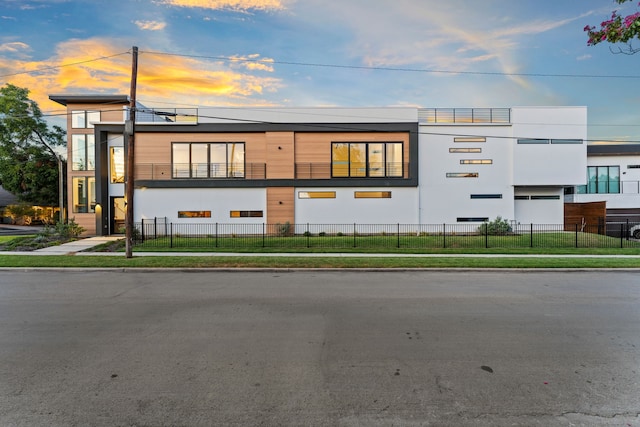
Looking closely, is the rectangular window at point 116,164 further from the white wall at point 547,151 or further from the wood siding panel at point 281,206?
the white wall at point 547,151

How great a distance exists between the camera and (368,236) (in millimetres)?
21406

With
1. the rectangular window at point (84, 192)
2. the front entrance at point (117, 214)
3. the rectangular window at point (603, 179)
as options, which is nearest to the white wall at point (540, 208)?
the rectangular window at point (603, 179)

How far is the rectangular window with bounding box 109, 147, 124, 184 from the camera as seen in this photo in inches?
926

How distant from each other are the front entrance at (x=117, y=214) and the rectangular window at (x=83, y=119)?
5.85m

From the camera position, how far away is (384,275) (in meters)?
11.3

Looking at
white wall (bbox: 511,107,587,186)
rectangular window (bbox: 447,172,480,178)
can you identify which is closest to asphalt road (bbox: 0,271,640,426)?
rectangular window (bbox: 447,172,480,178)

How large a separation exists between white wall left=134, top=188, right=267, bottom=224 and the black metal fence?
48 centimetres

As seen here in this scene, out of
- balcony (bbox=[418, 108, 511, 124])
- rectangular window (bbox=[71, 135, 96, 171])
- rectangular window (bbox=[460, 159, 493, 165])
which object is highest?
balcony (bbox=[418, 108, 511, 124])

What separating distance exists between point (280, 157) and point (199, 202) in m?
6.22

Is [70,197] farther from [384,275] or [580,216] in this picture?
[580,216]

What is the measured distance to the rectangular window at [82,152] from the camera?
78.6ft

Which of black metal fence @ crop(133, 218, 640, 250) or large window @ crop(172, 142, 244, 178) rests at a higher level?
large window @ crop(172, 142, 244, 178)

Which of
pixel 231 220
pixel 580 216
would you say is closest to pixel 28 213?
pixel 231 220

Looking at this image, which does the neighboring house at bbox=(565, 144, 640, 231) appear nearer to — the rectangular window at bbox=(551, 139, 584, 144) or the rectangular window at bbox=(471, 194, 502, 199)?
the rectangular window at bbox=(551, 139, 584, 144)
